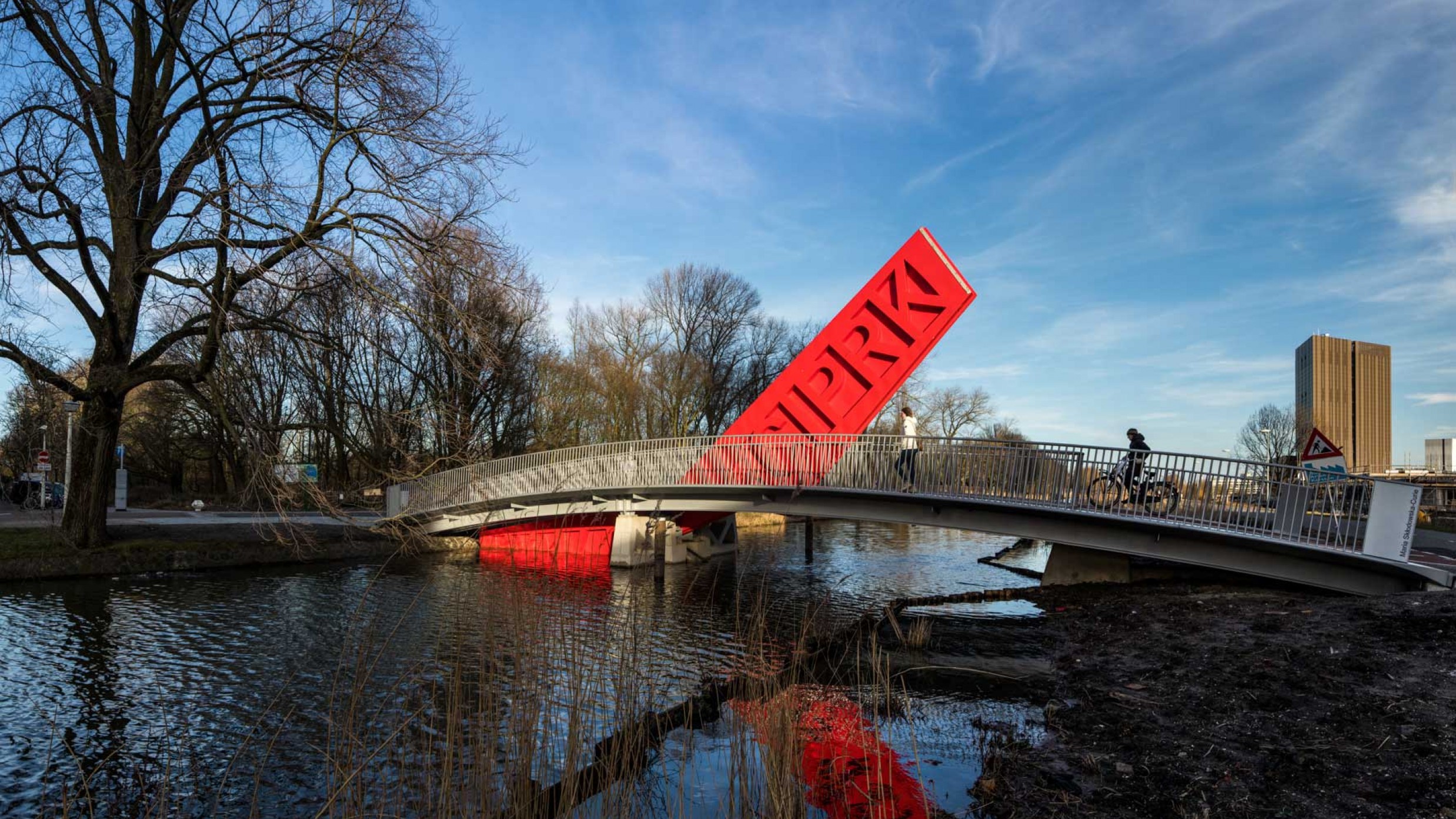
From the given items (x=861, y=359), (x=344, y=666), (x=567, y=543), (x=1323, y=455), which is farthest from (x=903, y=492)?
(x=567, y=543)

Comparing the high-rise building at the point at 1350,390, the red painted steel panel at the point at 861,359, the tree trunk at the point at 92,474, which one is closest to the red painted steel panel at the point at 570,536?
the red painted steel panel at the point at 861,359

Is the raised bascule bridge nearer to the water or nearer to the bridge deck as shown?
the bridge deck

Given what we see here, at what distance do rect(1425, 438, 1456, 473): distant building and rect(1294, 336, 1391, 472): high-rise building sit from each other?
4.06 meters

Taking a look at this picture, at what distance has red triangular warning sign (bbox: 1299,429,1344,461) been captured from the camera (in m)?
13.9

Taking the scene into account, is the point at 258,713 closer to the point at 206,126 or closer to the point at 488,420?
the point at 206,126

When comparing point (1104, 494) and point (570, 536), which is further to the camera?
point (570, 536)

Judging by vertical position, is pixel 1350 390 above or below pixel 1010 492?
above

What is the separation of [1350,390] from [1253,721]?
98071 mm

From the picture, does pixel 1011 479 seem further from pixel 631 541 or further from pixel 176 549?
pixel 176 549

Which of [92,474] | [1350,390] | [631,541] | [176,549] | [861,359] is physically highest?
[1350,390]

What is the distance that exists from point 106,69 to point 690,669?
12.4 metres

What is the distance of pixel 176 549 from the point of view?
650 inches

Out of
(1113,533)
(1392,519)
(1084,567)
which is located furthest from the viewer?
(1084,567)

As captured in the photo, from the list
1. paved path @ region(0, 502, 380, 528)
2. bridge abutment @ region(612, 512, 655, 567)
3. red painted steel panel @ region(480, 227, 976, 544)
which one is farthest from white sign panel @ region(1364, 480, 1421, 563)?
paved path @ region(0, 502, 380, 528)
